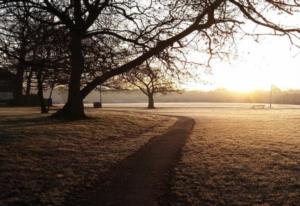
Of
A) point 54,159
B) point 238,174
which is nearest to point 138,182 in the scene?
point 238,174

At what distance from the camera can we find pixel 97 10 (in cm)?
2670

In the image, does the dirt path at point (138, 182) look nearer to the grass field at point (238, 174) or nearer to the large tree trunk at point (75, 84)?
the grass field at point (238, 174)

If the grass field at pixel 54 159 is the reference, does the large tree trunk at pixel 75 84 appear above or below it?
above

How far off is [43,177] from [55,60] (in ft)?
57.7

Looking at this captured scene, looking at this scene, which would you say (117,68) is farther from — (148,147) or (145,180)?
(145,180)

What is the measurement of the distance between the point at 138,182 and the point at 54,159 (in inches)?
151

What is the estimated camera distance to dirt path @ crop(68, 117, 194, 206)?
855cm

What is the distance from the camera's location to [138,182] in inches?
396

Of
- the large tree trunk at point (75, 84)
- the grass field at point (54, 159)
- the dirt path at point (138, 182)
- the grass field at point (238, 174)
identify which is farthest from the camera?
the large tree trunk at point (75, 84)

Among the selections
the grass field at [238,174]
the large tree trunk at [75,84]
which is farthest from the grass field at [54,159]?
the large tree trunk at [75,84]

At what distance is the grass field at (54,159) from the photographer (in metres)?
9.40

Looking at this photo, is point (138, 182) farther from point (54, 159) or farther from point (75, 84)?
point (75, 84)

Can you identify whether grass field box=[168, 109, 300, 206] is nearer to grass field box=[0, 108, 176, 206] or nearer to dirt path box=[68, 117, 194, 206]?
dirt path box=[68, 117, 194, 206]

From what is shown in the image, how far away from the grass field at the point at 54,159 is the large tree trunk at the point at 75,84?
15.2 ft
